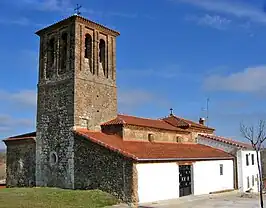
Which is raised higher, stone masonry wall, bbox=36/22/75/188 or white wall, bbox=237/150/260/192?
stone masonry wall, bbox=36/22/75/188

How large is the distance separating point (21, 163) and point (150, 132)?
10.4 meters

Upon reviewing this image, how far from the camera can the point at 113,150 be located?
20.1 m

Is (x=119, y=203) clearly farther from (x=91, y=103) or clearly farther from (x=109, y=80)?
(x=109, y=80)

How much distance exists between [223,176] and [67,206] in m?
15.5

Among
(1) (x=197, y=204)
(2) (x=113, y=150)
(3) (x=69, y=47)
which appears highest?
(3) (x=69, y=47)

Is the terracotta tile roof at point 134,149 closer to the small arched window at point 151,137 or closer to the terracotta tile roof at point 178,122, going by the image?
the small arched window at point 151,137

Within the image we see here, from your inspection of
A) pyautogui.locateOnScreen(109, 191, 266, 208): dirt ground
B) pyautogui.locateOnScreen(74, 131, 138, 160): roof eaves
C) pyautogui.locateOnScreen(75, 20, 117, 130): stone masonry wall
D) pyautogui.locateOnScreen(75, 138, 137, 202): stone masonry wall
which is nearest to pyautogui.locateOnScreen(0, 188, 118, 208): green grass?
pyautogui.locateOnScreen(75, 138, 137, 202): stone masonry wall

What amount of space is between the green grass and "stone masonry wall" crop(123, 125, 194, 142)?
5740 mm

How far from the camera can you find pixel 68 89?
24062mm

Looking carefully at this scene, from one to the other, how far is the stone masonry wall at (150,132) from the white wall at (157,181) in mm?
4267

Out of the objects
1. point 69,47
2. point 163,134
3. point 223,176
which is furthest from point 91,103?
point 223,176

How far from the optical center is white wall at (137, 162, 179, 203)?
19719 mm

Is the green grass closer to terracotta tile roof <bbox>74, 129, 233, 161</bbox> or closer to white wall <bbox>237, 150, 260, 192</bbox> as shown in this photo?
terracotta tile roof <bbox>74, 129, 233, 161</bbox>

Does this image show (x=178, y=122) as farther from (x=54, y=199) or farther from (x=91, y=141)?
(x=54, y=199)
